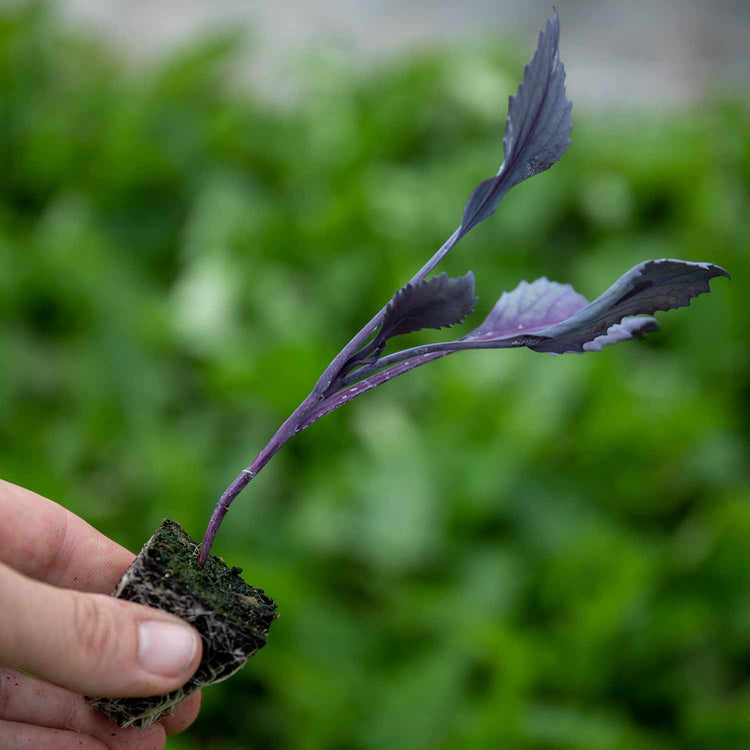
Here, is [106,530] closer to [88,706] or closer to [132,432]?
[132,432]

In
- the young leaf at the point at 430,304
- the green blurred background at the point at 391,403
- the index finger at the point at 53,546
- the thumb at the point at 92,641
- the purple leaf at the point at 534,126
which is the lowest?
the thumb at the point at 92,641

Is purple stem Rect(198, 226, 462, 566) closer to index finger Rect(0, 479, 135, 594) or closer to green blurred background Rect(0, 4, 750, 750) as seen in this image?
index finger Rect(0, 479, 135, 594)

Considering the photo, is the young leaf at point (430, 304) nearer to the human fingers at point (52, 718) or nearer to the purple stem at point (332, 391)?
the purple stem at point (332, 391)

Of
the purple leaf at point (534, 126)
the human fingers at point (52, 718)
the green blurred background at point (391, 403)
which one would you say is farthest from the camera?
the green blurred background at point (391, 403)

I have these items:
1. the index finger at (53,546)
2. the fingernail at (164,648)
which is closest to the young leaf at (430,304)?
the fingernail at (164,648)

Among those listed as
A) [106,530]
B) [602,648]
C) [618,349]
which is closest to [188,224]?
[106,530]

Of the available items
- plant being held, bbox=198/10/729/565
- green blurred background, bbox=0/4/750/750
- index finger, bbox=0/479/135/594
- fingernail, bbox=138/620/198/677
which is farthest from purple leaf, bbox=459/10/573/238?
green blurred background, bbox=0/4/750/750
